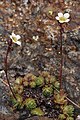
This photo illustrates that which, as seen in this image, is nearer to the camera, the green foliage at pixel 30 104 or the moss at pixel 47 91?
the green foliage at pixel 30 104

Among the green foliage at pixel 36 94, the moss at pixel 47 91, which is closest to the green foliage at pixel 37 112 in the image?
the green foliage at pixel 36 94

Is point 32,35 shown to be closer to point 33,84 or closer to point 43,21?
point 43,21

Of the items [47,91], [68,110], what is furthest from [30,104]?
[68,110]

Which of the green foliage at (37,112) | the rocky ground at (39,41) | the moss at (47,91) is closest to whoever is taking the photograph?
the green foliage at (37,112)

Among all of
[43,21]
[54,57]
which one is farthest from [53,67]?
[43,21]

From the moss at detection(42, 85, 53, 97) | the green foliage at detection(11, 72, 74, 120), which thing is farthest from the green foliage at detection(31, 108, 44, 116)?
the moss at detection(42, 85, 53, 97)

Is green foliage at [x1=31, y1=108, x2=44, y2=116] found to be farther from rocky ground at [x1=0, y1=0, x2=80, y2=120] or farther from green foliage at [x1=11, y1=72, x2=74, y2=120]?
rocky ground at [x1=0, y1=0, x2=80, y2=120]

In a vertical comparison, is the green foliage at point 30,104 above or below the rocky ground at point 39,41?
below

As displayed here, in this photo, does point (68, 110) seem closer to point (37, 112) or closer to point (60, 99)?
point (60, 99)

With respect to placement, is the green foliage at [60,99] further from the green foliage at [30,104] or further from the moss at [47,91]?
the green foliage at [30,104]
